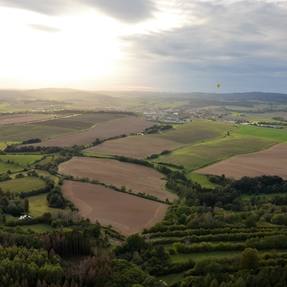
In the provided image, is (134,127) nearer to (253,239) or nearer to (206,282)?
(253,239)

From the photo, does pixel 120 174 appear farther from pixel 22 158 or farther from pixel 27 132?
pixel 27 132

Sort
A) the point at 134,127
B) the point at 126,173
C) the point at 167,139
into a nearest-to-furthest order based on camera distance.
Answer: the point at 126,173, the point at 167,139, the point at 134,127

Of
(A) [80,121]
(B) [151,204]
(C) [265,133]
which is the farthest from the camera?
(A) [80,121]

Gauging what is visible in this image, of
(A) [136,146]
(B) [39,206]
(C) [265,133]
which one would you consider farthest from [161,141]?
(B) [39,206]

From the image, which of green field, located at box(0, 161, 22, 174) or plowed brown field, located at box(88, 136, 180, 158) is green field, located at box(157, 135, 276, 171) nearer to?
plowed brown field, located at box(88, 136, 180, 158)

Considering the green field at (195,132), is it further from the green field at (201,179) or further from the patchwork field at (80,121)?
the green field at (201,179)

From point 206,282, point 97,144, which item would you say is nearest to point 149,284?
point 206,282

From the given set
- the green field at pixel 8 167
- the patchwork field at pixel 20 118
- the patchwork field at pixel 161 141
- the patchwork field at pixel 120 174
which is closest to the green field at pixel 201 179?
the patchwork field at pixel 120 174
